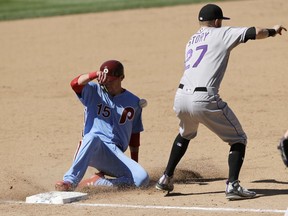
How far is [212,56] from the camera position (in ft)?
26.2

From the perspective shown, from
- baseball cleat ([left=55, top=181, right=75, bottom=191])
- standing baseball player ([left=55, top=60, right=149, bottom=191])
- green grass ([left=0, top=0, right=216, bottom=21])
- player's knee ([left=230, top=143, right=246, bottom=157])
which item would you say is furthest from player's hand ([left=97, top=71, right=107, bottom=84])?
green grass ([left=0, top=0, right=216, bottom=21])

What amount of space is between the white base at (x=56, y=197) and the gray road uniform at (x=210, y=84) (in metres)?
1.19

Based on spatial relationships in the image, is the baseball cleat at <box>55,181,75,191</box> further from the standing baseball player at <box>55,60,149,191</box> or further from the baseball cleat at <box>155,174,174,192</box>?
the baseball cleat at <box>155,174,174,192</box>

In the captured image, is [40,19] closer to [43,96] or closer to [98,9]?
[98,9]

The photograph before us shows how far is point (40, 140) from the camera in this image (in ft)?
37.0

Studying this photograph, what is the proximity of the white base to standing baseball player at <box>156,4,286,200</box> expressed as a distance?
1.19m

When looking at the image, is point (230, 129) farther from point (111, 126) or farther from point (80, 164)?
point (80, 164)

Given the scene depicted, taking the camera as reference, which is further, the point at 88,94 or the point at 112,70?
the point at 88,94

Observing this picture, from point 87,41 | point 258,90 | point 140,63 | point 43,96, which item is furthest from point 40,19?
point 258,90

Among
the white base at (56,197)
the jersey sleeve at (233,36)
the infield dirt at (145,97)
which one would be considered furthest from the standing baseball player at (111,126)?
the jersey sleeve at (233,36)

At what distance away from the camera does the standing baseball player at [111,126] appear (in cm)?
869

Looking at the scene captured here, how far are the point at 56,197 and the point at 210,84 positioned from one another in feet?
5.61

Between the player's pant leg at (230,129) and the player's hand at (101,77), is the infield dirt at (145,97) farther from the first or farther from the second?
the player's hand at (101,77)

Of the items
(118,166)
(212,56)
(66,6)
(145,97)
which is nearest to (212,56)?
(212,56)
